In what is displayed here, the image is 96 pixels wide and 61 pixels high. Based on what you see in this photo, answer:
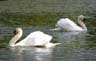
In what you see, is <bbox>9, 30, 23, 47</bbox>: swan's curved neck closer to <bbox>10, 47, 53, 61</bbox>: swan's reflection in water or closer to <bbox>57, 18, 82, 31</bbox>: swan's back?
<bbox>10, 47, 53, 61</bbox>: swan's reflection in water

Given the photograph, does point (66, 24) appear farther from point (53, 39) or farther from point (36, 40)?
point (36, 40)

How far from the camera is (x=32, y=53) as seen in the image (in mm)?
15914

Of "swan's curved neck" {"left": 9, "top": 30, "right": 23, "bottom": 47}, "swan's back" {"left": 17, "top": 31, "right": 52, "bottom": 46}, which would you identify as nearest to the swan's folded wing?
"swan's curved neck" {"left": 9, "top": 30, "right": 23, "bottom": 47}

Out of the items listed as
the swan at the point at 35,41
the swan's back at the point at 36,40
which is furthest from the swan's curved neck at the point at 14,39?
the swan's back at the point at 36,40

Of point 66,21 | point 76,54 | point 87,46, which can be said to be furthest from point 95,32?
point 76,54

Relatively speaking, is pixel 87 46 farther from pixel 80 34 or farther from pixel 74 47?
pixel 80 34

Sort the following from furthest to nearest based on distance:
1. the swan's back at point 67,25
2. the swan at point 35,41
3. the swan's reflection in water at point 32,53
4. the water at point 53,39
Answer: the swan's back at point 67,25
the swan at point 35,41
the water at point 53,39
the swan's reflection in water at point 32,53

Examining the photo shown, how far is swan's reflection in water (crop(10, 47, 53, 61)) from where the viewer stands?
14.9 m

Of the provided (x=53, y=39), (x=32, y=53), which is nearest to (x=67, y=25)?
→ (x=53, y=39)

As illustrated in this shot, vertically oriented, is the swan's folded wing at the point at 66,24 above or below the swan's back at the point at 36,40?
below

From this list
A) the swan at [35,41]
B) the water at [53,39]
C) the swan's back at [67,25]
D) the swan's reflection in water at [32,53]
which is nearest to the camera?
the swan's reflection in water at [32,53]

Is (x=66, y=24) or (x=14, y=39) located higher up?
(x=14, y=39)

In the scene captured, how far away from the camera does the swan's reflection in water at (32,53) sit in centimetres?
1487

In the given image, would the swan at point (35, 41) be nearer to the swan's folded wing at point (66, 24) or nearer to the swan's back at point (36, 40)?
the swan's back at point (36, 40)
